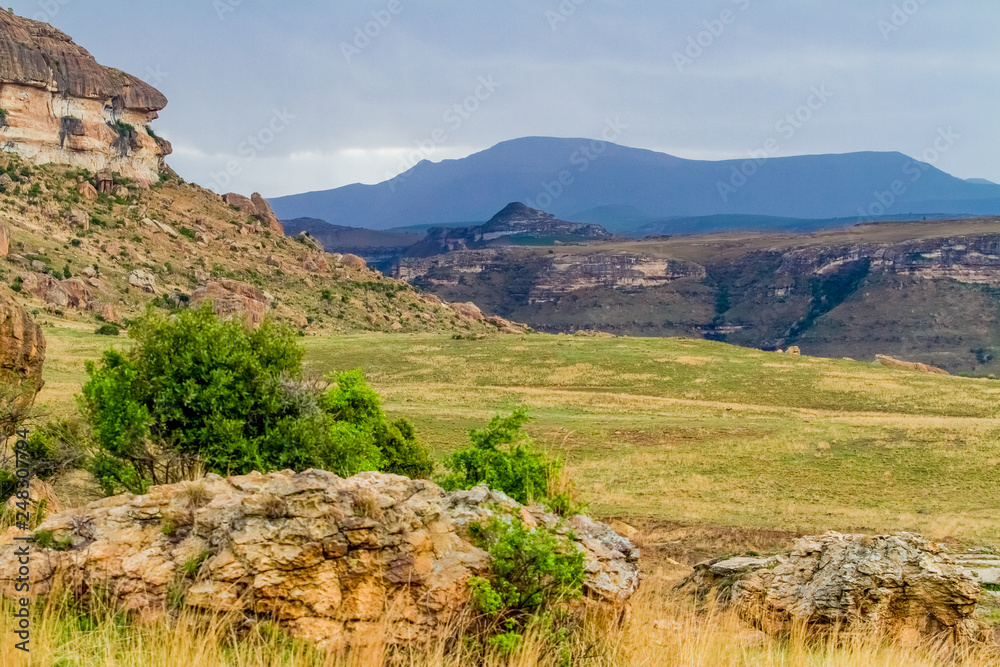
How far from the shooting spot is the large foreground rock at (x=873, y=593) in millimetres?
8164

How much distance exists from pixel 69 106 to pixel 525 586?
325ft

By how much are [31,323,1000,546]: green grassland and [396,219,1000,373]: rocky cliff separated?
58.3 m

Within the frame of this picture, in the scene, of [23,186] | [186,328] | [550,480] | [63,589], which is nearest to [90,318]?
[23,186]

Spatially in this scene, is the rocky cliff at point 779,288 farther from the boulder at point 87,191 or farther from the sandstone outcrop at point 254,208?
the boulder at point 87,191

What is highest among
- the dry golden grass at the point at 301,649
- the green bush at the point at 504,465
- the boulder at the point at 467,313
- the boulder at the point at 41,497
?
the dry golden grass at the point at 301,649

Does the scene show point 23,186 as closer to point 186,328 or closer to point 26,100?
point 26,100

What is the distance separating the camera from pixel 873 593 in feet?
27.3

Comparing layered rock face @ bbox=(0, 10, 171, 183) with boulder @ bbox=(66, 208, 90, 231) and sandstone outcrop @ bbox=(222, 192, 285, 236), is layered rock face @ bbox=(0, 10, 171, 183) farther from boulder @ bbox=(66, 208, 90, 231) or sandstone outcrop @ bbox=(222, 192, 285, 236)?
boulder @ bbox=(66, 208, 90, 231)

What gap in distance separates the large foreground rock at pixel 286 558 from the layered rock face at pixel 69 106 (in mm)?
91508

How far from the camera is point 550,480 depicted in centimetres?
1350

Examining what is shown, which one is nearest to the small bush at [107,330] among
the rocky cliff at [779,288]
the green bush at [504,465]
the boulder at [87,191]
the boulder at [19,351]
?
the boulder at [19,351]

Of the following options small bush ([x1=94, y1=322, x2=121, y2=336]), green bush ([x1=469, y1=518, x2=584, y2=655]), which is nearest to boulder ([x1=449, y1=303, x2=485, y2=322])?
small bush ([x1=94, y1=322, x2=121, y2=336])

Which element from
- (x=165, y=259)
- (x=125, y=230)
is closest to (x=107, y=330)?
(x=165, y=259)

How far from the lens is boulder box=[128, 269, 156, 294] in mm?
67375
